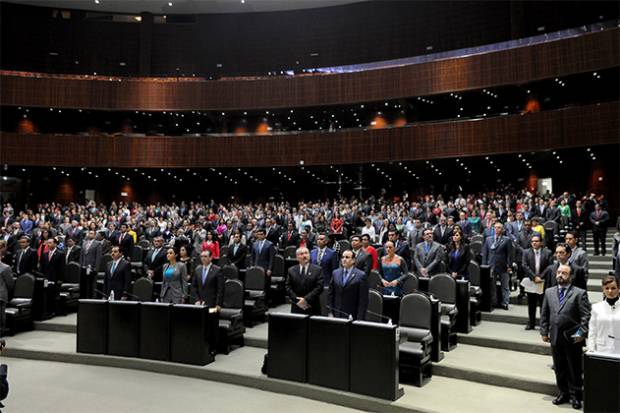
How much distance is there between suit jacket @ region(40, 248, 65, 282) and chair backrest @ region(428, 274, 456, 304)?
21.6 ft

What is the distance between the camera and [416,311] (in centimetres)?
617

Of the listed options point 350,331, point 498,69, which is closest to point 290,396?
point 350,331

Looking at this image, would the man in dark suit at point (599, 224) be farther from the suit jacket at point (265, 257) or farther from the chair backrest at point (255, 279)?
the chair backrest at point (255, 279)

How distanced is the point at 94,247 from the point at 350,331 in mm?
6964

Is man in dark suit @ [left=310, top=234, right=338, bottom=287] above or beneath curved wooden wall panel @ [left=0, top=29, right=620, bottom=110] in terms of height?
beneath

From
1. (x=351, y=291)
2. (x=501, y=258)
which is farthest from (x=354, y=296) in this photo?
(x=501, y=258)

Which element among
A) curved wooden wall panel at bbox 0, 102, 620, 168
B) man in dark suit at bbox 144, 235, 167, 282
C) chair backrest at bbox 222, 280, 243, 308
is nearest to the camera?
chair backrest at bbox 222, 280, 243, 308

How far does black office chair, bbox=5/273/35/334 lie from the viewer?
8.21m

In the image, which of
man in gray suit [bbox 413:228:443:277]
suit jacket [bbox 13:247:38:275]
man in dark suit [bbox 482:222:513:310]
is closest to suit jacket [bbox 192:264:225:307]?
man in gray suit [bbox 413:228:443:277]

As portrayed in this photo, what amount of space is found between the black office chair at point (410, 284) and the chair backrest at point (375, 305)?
0.70 meters

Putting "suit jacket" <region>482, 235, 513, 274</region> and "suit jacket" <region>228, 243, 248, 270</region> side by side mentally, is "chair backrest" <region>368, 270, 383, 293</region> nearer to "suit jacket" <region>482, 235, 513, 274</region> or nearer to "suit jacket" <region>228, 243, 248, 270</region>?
"suit jacket" <region>482, 235, 513, 274</region>

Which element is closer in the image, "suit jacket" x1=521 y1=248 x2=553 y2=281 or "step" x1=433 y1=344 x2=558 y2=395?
"step" x1=433 y1=344 x2=558 y2=395

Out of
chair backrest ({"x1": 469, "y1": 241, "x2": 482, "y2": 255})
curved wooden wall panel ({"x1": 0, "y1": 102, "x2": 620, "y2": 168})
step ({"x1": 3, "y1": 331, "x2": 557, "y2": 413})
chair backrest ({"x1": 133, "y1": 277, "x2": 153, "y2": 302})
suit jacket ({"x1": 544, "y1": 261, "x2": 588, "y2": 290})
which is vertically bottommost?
step ({"x1": 3, "y1": 331, "x2": 557, "y2": 413})

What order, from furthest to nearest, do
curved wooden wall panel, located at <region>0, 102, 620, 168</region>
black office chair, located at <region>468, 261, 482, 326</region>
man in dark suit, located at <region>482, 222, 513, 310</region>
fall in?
curved wooden wall panel, located at <region>0, 102, 620, 168</region>, man in dark suit, located at <region>482, 222, 513, 310</region>, black office chair, located at <region>468, 261, 482, 326</region>
